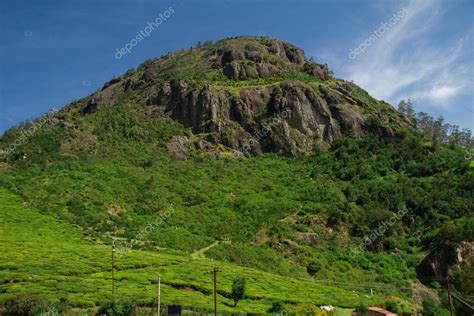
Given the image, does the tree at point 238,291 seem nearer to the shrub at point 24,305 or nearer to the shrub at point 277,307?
the shrub at point 277,307

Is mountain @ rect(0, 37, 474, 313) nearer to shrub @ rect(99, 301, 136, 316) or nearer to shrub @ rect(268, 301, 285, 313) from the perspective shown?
shrub @ rect(268, 301, 285, 313)

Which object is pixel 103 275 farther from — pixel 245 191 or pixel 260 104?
pixel 260 104

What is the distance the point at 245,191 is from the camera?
385 ft

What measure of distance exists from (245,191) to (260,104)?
41.8 metres

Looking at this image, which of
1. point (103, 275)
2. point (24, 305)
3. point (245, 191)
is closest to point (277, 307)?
point (103, 275)

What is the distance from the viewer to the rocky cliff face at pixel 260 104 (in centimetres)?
14400

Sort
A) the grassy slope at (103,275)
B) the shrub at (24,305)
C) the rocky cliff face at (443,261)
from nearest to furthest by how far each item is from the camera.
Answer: the shrub at (24,305) < the grassy slope at (103,275) < the rocky cliff face at (443,261)

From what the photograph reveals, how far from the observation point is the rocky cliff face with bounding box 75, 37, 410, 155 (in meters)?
144

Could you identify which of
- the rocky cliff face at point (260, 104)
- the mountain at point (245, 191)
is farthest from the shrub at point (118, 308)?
the rocky cliff face at point (260, 104)

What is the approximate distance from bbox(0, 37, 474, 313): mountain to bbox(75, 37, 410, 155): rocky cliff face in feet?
1.75

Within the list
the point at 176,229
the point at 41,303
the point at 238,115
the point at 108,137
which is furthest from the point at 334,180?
the point at 41,303

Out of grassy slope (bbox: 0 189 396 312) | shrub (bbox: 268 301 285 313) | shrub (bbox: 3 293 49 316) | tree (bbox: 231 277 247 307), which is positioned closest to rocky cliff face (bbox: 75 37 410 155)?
grassy slope (bbox: 0 189 396 312)

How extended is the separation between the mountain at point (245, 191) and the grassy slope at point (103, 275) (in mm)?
370

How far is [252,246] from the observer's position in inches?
3639
